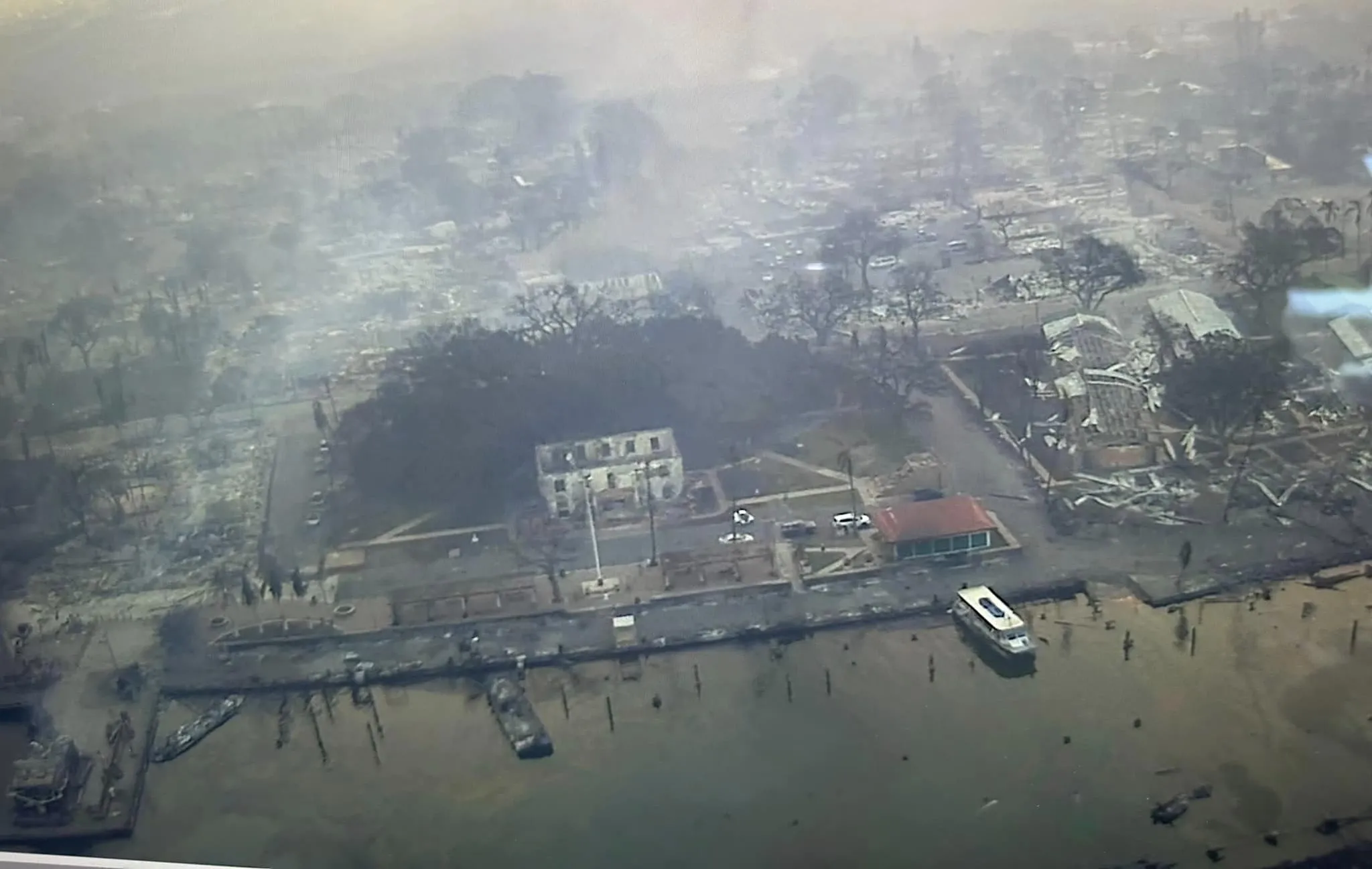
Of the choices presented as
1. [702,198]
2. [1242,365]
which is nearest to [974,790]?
[1242,365]

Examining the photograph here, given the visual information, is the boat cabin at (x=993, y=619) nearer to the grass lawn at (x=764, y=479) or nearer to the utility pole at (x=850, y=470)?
the utility pole at (x=850, y=470)

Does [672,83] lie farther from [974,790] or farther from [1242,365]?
[974,790]

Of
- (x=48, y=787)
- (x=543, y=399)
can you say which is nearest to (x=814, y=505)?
(x=543, y=399)

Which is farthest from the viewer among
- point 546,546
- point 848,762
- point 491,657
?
point 546,546

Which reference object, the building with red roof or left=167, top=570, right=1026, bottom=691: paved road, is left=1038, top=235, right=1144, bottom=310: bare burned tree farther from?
left=167, top=570, right=1026, bottom=691: paved road

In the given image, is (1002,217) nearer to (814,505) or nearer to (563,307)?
(814,505)

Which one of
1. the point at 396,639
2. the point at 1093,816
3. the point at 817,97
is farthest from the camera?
the point at 817,97
